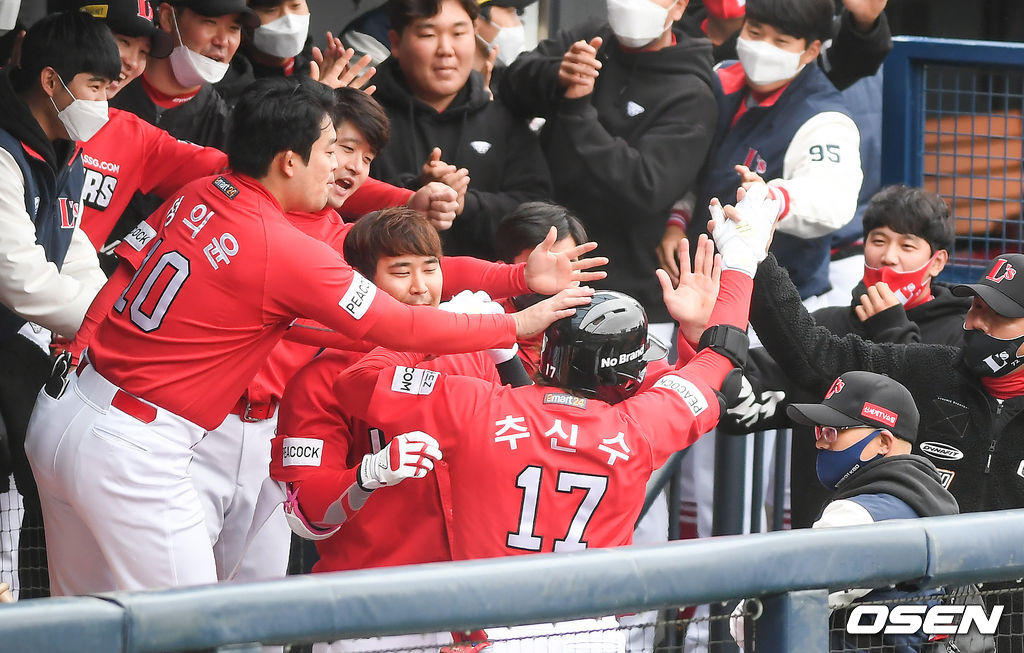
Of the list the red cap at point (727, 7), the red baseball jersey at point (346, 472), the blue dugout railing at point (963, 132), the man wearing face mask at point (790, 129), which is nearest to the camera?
the red baseball jersey at point (346, 472)

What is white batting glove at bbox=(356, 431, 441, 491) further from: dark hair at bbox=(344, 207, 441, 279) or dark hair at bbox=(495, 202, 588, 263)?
dark hair at bbox=(495, 202, 588, 263)

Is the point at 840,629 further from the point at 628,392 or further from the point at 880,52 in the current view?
the point at 880,52

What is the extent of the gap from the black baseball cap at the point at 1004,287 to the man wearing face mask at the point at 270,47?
84.5 inches

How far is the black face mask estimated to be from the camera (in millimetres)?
3518

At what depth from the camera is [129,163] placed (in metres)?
3.72

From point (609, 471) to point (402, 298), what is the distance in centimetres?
72

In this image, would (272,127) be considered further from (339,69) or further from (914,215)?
(914,215)

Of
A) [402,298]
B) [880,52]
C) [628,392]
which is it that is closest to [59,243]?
[402,298]

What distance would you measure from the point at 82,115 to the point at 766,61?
7.19ft

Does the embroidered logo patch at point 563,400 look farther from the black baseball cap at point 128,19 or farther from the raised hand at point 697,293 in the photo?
the black baseball cap at point 128,19

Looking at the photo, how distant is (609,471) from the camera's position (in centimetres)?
259

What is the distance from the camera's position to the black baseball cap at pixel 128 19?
12.0ft

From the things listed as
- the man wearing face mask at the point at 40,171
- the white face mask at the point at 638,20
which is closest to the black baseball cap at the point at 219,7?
the man wearing face mask at the point at 40,171

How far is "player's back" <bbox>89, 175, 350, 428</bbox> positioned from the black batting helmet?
0.52m
